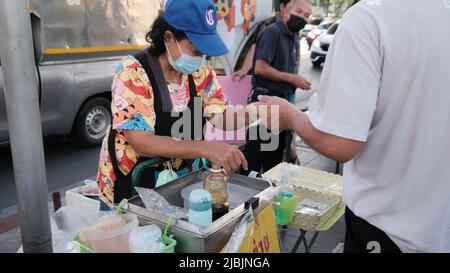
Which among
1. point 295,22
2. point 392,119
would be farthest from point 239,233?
point 295,22

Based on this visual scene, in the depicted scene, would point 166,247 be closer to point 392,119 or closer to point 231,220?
point 231,220

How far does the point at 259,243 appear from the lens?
1422mm

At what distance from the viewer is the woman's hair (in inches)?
70.1

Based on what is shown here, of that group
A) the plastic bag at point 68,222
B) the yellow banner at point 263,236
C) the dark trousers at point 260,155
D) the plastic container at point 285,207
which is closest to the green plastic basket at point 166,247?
the yellow banner at point 263,236

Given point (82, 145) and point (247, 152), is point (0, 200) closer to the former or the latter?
point (82, 145)

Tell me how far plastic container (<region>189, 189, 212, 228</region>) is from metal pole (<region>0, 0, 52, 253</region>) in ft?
1.64

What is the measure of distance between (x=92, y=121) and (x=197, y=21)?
4.34m

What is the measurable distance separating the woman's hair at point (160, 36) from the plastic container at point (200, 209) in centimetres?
79

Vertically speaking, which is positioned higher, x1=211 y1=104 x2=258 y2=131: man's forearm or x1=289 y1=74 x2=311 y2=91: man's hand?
x1=211 y1=104 x2=258 y2=131: man's forearm

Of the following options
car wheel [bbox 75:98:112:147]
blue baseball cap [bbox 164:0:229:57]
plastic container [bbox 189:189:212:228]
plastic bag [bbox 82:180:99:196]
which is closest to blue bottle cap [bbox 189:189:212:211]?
plastic container [bbox 189:189:212:228]

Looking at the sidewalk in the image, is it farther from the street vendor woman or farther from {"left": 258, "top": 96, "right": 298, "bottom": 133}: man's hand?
{"left": 258, "top": 96, "right": 298, "bottom": 133}: man's hand

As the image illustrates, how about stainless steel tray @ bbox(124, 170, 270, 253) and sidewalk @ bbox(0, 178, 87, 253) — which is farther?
sidewalk @ bbox(0, 178, 87, 253)

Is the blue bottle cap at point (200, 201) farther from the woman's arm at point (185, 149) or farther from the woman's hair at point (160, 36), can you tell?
the woman's hair at point (160, 36)

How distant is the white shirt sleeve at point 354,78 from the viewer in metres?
1.12
